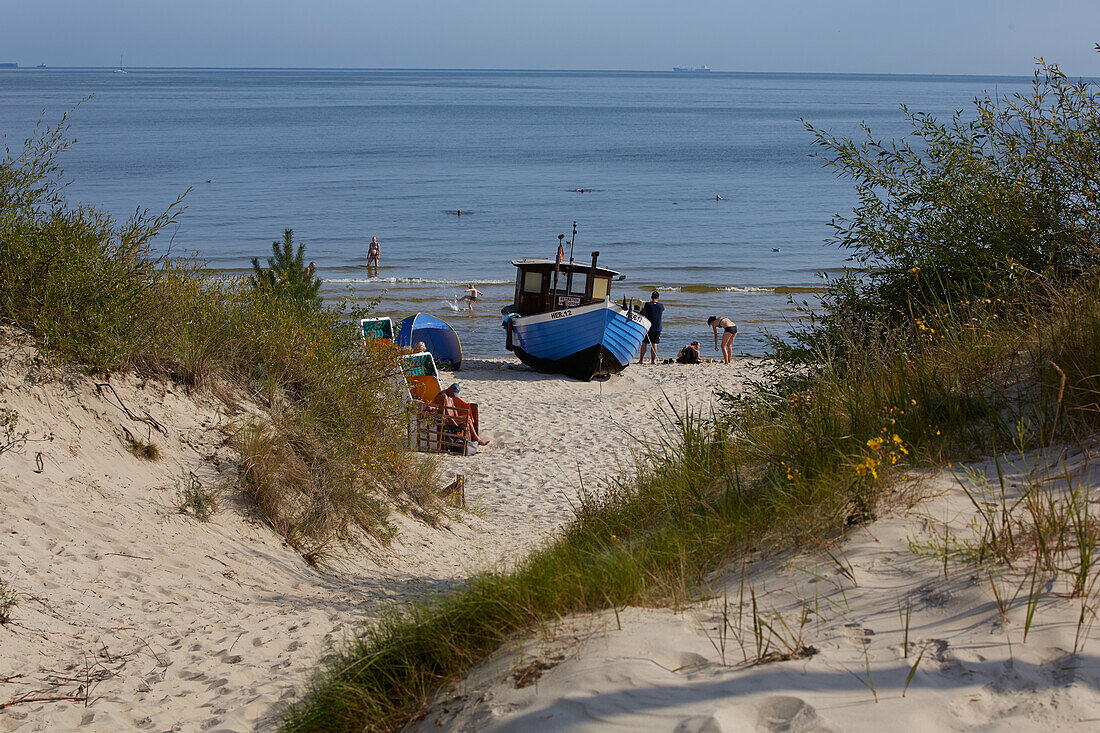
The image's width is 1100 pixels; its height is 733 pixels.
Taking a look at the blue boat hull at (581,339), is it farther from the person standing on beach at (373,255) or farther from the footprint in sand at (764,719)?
the footprint in sand at (764,719)

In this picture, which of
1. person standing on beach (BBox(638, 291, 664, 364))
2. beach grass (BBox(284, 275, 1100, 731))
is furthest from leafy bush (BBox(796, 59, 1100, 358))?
person standing on beach (BBox(638, 291, 664, 364))

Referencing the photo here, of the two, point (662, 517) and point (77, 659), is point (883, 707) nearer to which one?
point (662, 517)

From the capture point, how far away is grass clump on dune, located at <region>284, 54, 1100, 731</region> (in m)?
3.13

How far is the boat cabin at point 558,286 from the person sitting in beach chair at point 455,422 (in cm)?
727

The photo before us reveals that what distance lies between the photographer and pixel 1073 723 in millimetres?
2160

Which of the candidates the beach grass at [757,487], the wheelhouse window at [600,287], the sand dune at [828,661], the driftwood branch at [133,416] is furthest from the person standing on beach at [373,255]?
the sand dune at [828,661]

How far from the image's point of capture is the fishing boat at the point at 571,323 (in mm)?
17438

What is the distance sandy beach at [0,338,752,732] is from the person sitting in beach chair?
10.2 ft

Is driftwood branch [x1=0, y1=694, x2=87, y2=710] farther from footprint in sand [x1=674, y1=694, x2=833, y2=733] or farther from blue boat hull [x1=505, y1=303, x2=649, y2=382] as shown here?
blue boat hull [x1=505, y1=303, x2=649, y2=382]

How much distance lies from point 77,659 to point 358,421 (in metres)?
3.50

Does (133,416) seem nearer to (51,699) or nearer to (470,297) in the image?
(51,699)

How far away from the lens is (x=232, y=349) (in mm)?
7324

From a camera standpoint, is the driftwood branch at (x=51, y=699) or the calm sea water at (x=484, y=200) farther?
the calm sea water at (x=484, y=200)

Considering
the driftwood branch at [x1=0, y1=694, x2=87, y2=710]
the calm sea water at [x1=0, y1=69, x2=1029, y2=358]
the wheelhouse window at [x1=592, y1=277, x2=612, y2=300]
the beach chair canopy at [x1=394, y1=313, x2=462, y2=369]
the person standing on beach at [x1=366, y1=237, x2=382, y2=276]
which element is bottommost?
the driftwood branch at [x1=0, y1=694, x2=87, y2=710]
